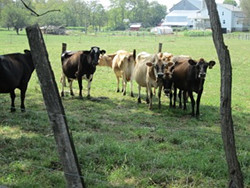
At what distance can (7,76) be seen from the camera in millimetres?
9047

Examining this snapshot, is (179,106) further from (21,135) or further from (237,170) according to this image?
(237,170)

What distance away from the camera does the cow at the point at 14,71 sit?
901cm

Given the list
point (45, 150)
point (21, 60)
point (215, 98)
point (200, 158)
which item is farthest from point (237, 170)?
point (215, 98)

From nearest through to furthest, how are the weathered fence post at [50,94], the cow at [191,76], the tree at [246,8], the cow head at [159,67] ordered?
the weathered fence post at [50,94] < the cow at [191,76] < the cow head at [159,67] < the tree at [246,8]

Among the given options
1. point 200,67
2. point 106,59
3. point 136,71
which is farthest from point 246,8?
point 200,67

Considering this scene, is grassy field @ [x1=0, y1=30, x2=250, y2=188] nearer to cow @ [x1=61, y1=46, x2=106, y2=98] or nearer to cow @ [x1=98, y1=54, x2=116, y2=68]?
cow @ [x1=61, y1=46, x2=106, y2=98]

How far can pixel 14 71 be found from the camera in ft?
30.7

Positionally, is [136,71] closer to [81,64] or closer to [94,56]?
[94,56]

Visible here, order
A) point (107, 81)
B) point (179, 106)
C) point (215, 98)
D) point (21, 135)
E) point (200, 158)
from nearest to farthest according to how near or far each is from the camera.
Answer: point (200, 158), point (21, 135), point (179, 106), point (215, 98), point (107, 81)

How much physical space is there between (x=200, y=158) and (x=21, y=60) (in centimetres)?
583

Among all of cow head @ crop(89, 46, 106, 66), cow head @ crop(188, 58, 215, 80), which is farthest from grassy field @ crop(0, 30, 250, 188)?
cow head @ crop(89, 46, 106, 66)

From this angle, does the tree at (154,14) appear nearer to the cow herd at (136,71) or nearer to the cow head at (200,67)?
the cow herd at (136,71)

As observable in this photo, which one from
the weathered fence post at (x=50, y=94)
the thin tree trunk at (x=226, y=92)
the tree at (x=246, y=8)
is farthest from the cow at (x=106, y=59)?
the tree at (x=246, y=8)

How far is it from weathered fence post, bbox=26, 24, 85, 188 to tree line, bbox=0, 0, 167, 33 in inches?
2320
